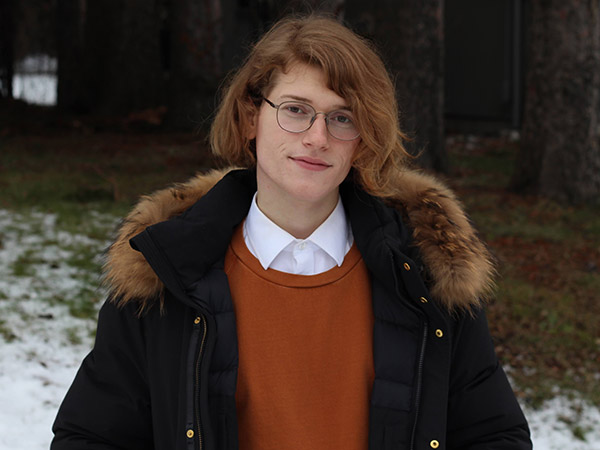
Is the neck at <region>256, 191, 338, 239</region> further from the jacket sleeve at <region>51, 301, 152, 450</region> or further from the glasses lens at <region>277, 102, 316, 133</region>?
the jacket sleeve at <region>51, 301, 152, 450</region>

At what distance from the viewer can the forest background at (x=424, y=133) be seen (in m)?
5.31

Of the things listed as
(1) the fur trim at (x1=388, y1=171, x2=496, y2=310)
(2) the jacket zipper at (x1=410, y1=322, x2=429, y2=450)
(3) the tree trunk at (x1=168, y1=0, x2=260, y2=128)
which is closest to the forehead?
(1) the fur trim at (x1=388, y1=171, x2=496, y2=310)

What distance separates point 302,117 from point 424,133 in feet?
22.9

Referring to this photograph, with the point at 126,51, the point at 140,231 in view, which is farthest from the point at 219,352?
the point at 126,51

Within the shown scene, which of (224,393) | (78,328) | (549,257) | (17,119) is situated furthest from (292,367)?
(17,119)

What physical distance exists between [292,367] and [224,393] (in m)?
0.21

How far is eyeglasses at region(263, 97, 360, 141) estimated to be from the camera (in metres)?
2.11

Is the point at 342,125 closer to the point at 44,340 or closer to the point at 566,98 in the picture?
the point at 44,340

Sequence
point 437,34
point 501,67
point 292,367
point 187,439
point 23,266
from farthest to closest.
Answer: point 501,67, point 437,34, point 23,266, point 292,367, point 187,439

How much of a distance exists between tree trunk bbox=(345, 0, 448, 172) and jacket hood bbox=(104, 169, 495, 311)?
19.0 ft

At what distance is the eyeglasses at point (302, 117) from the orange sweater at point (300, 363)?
0.42m

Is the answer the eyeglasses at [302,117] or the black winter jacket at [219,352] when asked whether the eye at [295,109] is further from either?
the black winter jacket at [219,352]

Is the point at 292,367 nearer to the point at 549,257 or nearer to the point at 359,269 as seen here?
the point at 359,269

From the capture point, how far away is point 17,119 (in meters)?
13.6
